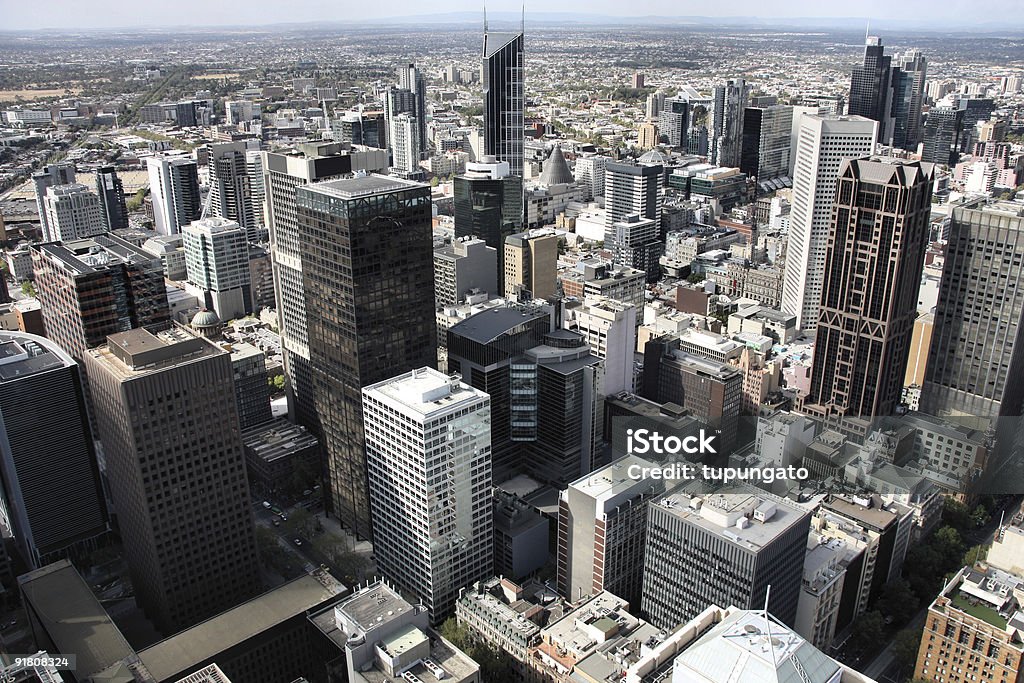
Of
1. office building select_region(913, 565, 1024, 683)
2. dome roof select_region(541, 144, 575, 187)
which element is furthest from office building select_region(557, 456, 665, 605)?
dome roof select_region(541, 144, 575, 187)

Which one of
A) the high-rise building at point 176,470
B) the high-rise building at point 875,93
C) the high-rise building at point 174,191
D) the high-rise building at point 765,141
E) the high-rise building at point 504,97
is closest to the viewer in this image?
the high-rise building at point 176,470

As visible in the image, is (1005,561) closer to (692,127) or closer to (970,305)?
(970,305)

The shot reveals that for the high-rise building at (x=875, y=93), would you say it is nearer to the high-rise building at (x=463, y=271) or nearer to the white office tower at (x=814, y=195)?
the white office tower at (x=814, y=195)

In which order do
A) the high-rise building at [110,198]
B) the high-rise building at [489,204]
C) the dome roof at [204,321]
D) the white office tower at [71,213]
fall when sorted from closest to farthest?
the dome roof at [204,321] < the high-rise building at [489,204] < the white office tower at [71,213] < the high-rise building at [110,198]

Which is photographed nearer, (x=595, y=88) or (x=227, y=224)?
(x=227, y=224)

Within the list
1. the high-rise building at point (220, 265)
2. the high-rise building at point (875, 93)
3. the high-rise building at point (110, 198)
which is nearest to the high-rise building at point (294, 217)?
the high-rise building at point (220, 265)

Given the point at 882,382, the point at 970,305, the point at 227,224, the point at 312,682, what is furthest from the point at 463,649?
the point at 227,224
